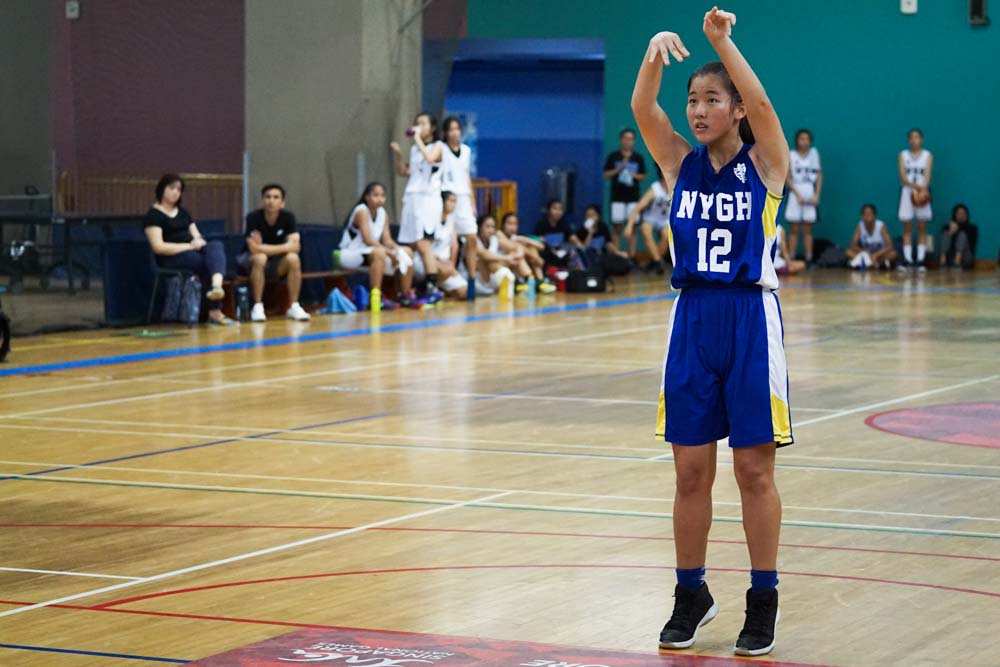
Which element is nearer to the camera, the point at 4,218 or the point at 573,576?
the point at 573,576

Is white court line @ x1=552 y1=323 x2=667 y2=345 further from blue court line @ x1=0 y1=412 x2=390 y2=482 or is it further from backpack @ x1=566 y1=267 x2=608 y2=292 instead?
blue court line @ x1=0 y1=412 x2=390 y2=482

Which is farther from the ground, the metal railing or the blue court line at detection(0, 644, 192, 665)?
the metal railing

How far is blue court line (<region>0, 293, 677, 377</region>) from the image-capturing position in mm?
12492

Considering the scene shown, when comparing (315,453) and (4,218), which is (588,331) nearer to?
(4,218)

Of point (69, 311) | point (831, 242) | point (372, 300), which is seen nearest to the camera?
point (69, 311)

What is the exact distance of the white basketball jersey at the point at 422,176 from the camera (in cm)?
1859

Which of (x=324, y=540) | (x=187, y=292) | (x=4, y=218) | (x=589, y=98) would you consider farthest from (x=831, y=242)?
(x=324, y=540)

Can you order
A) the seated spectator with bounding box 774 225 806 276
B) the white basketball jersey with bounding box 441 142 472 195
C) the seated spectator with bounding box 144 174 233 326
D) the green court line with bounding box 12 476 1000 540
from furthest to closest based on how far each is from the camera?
the seated spectator with bounding box 774 225 806 276 < the white basketball jersey with bounding box 441 142 472 195 < the seated spectator with bounding box 144 174 233 326 < the green court line with bounding box 12 476 1000 540

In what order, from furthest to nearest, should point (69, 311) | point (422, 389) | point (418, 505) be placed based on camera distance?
point (69, 311)
point (422, 389)
point (418, 505)

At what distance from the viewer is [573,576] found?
5.72 meters

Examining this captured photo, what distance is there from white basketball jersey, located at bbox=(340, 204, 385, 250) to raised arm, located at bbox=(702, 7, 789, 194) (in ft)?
42.3

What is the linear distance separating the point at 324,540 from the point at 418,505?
2.62 ft

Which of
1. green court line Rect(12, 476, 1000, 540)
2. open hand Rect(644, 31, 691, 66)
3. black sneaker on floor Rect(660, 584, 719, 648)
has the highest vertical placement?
open hand Rect(644, 31, 691, 66)

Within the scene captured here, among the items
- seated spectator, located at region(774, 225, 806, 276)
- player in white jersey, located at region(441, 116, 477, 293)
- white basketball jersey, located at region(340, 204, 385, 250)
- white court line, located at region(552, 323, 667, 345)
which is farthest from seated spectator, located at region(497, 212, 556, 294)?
seated spectator, located at region(774, 225, 806, 276)
